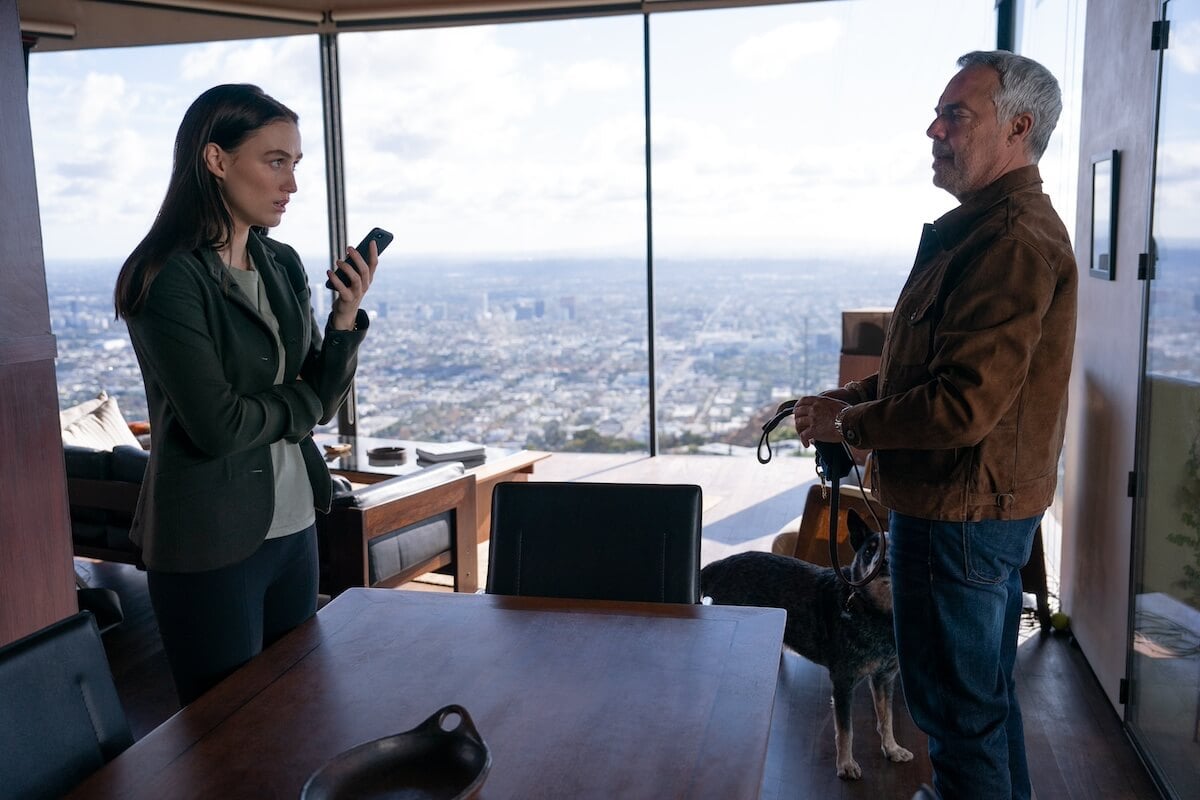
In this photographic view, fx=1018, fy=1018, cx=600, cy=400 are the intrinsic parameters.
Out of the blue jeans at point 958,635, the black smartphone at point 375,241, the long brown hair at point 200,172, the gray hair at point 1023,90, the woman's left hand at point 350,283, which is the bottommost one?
the blue jeans at point 958,635

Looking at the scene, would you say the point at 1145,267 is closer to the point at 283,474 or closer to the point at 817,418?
the point at 817,418

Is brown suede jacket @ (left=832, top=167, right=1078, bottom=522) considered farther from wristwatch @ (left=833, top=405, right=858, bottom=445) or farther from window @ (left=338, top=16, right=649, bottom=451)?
window @ (left=338, top=16, right=649, bottom=451)

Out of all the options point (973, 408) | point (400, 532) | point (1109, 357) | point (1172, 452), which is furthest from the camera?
point (400, 532)

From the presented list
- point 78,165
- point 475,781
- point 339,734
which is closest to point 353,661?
point 339,734

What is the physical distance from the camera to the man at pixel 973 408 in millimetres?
1694

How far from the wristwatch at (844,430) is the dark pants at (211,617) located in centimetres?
103

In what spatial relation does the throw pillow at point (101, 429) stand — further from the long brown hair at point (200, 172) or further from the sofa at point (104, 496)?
the long brown hair at point (200, 172)

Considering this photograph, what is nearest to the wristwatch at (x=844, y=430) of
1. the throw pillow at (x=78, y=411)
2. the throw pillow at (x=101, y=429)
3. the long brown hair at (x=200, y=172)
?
the long brown hair at (x=200, y=172)

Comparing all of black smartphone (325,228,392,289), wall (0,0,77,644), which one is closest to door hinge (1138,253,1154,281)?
black smartphone (325,228,392,289)

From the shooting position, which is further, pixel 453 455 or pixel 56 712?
pixel 453 455

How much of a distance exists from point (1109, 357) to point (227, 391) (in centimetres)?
260

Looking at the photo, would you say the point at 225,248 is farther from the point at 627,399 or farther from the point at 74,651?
the point at 627,399

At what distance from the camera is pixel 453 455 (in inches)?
189

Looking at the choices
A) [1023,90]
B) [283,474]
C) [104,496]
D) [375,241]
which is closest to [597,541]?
[283,474]
